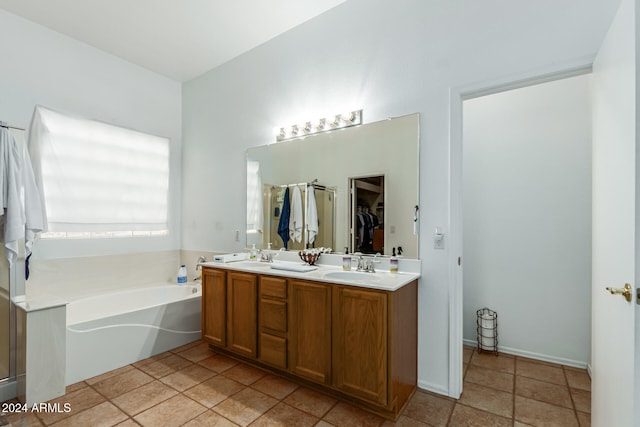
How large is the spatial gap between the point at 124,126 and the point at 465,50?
3511 mm

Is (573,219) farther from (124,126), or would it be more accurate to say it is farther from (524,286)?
(124,126)

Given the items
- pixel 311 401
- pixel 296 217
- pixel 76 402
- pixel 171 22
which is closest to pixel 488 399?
pixel 311 401

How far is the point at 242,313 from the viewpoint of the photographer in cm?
260

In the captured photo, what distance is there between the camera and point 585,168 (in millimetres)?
2580

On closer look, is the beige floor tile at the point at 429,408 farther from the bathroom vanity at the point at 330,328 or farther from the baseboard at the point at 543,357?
the baseboard at the point at 543,357

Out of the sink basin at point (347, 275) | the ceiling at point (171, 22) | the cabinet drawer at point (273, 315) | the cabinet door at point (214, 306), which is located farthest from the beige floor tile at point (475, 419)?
the ceiling at point (171, 22)

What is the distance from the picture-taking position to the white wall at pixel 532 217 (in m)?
2.59

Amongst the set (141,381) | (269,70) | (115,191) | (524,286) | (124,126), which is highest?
(269,70)

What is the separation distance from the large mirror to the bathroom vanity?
1.09 ft

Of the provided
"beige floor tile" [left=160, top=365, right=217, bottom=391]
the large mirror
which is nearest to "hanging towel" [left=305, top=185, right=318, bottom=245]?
the large mirror

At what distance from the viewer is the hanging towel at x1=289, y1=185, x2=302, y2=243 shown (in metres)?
2.99

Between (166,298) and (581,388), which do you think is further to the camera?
(166,298)

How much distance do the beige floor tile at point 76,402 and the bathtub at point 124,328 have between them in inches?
8.2

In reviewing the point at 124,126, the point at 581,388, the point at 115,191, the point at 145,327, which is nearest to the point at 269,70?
the point at 124,126
